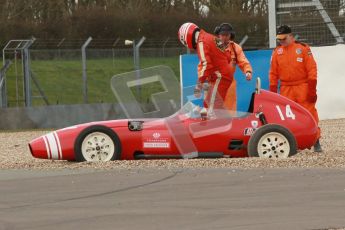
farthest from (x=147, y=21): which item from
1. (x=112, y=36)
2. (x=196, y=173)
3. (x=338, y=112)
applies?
(x=196, y=173)

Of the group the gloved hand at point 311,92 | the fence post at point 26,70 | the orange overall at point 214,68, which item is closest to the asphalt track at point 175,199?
the orange overall at point 214,68

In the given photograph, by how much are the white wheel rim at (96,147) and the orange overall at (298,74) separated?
8.89 feet

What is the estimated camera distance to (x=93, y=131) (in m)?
12.5

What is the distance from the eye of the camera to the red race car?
492 inches

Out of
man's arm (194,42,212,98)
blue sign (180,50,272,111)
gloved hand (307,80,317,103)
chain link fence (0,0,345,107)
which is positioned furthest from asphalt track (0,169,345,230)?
chain link fence (0,0,345,107)

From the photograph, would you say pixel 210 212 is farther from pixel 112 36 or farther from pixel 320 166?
pixel 112 36

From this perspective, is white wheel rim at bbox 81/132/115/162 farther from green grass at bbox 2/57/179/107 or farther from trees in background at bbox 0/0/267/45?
trees in background at bbox 0/0/267/45

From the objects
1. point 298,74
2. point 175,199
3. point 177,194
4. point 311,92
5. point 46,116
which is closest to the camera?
point 175,199

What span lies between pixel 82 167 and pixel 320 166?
9.10ft

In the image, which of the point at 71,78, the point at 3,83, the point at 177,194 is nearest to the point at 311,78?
the point at 177,194

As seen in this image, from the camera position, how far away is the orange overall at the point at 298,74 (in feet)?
44.3

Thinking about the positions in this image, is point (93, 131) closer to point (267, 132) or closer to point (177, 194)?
point (267, 132)

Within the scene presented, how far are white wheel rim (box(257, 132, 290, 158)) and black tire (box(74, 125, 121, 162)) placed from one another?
1730mm

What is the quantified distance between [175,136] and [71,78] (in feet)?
63.2
